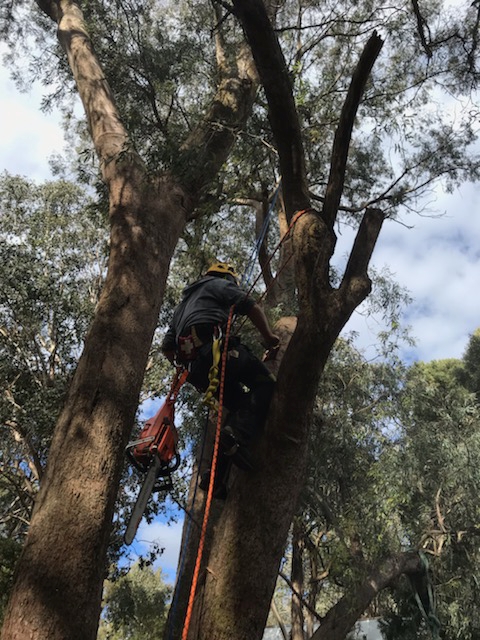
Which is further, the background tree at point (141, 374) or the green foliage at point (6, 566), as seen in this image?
the green foliage at point (6, 566)

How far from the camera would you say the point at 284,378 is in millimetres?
2145

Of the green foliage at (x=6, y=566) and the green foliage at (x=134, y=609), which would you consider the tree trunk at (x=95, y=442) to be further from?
the green foliage at (x=134, y=609)

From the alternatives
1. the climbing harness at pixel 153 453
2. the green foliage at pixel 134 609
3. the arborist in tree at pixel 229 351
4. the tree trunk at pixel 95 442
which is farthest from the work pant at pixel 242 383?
the green foliage at pixel 134 609

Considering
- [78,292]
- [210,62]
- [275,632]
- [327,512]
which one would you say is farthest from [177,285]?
[275,632]

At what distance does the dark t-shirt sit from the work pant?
17cm

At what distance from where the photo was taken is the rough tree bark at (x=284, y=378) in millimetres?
1846

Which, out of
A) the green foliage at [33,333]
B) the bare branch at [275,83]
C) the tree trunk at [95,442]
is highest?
the green foliage at [33,333]

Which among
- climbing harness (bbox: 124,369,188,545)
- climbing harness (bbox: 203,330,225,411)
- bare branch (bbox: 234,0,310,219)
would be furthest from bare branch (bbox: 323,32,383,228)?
climbing harness (bbox: 124,369,188,545)

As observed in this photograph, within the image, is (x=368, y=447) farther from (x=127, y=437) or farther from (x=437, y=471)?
(x=127, y=437)

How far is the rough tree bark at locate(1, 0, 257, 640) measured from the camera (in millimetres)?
2248

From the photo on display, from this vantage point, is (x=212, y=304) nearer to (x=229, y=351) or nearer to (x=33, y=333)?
(x=229, y=351)

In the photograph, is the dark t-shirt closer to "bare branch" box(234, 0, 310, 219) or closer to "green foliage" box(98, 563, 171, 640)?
"bare branch" box(234, 0, 310, 219)

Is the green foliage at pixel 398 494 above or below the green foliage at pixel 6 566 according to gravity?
above

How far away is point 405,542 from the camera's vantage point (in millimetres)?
8773
